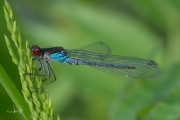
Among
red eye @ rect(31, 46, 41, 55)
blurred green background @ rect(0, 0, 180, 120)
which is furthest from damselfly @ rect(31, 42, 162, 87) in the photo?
blurred green background @ rect(0, 0, 180, 120)

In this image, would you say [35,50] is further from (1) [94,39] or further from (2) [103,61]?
(1) [94,39]

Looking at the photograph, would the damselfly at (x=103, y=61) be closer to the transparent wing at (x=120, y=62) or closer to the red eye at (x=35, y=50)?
the transparent wing at (x=120, y=62)

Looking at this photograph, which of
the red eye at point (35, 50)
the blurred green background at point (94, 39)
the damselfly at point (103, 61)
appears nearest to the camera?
the red eye at point (35, 50)

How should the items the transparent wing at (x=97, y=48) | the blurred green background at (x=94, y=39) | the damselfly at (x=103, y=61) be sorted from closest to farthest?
the damselfly at (x=103, y=61) < the transparent wing at (x=97, y=48) < the blurred green background at (x=94, y=39)

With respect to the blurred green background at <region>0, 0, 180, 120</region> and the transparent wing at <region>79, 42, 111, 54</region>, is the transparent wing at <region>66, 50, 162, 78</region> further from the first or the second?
the blurred green background at <region>0, 0, 180, 120</region>

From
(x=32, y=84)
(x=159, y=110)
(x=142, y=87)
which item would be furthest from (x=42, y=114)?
(x=142, y=87)

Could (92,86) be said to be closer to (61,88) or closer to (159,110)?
(61,88)

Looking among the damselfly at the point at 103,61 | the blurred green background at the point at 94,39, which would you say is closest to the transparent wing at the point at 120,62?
the damselfly at the point at 103,61
